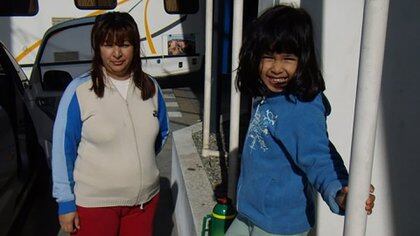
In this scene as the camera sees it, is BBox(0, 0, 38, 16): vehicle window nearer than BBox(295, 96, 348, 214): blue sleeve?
No

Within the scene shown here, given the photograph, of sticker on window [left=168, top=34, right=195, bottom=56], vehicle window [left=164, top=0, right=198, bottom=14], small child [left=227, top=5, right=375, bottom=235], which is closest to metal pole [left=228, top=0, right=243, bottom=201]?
small child [left=227, top=5, right=375, bottom=235]

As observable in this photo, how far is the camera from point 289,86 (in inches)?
66.2

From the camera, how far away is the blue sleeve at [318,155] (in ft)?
4.79

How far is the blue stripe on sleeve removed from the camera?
7.01 ft

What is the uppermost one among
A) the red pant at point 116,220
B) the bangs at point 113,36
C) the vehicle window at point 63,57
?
the bangs at point 113,36

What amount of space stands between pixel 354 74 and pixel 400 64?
0.81 feet

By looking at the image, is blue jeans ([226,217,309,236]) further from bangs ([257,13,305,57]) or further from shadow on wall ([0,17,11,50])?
shadow on wall ([0,17,11,50])

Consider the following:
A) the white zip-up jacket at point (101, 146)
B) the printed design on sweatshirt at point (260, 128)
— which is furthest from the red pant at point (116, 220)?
the printed design on sweatshirt at point (260, 128)

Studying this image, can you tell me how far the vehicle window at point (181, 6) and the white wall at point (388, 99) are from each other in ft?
25.2

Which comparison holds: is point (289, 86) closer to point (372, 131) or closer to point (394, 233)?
point (372, 131)

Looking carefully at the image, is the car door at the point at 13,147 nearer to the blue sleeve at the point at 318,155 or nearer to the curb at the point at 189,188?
the curb at the point at 189,188

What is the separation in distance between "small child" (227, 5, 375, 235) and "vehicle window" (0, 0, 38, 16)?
7.94 metres

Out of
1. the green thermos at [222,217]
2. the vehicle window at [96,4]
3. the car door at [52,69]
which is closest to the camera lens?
the green thermos at [222,217]

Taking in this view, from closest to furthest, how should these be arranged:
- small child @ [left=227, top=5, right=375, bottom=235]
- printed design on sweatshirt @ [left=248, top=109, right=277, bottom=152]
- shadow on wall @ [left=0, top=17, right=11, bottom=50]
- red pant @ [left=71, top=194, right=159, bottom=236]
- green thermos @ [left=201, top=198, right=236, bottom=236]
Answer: small child @ [left=227, top=5, right=375, bottom=235] → printed design on sweatshirt @ [left=248, top=109, right=277, bottom=152] → red pant @ [left=71, top=194, right=159, bottom=236] → green thermos @ [left=201, top=198, right=236, bottom=236] → shadow on wall @ [left=0, top=17, right=11, bottom=50]
